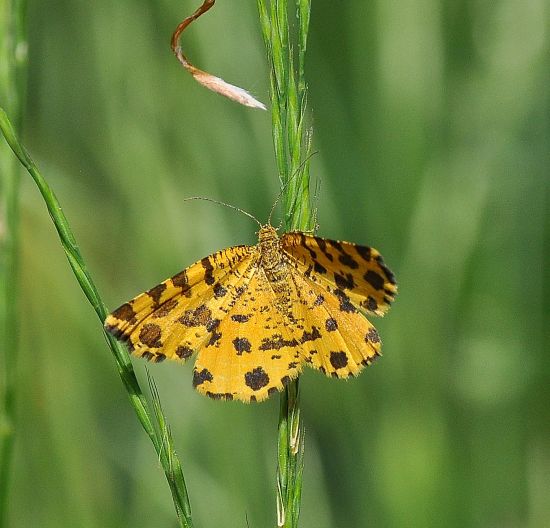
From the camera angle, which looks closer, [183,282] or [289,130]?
[289,130]

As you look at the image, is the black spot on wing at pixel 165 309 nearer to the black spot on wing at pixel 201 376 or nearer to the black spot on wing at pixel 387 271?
the black spot on wing at pixel 201 376

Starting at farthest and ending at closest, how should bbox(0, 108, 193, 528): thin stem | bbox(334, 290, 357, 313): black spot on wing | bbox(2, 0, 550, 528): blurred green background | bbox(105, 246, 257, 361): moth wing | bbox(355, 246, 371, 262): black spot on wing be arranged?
bbox(2, 0, 550, 528): blurred green background < bbox(334, 290, 357, 313): black spot on wing < bbox(105, 246, 257, 361): moth wing < bbox(355, 246, 371, 262): black spot on wing < bbox(0, 108, 193, 528): thin stem

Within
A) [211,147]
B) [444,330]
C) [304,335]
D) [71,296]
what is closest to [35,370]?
[71,296]

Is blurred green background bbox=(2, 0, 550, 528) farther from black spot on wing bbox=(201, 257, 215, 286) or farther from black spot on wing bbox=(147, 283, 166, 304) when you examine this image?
black spot on wing bbox=(147, 283, 166, 304)

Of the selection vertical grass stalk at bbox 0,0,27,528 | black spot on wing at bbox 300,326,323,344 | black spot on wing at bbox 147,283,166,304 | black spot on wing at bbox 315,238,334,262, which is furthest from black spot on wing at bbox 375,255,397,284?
vertical grass stalk at bbox 0,0,27,528

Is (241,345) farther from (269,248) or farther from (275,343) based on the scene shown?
(269,248)

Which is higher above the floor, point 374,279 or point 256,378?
point 374,279

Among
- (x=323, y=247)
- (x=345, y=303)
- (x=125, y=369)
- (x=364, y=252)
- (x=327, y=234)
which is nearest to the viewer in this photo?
(x=125, y=369)

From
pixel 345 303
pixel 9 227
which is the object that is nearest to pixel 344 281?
pixel 345 303
